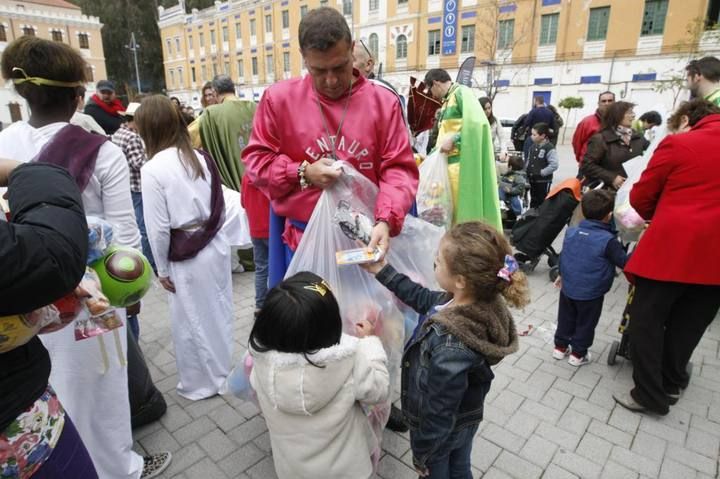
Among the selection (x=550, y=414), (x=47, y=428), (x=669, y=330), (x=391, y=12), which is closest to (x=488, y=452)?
(x=550, y=414)

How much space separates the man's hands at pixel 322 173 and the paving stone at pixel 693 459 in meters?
2.48

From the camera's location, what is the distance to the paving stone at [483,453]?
2436mm

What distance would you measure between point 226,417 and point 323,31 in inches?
93.5

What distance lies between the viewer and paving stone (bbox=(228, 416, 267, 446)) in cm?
265

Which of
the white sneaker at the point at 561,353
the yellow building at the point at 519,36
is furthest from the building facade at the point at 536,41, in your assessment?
the white sneaker at the point at 561,353

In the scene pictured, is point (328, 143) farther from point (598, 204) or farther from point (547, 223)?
point (547, 223)

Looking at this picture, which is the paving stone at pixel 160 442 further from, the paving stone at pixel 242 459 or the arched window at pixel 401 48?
the arched window at pixel 401 48

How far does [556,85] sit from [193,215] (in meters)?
28.2

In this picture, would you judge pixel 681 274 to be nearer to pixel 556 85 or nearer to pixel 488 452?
pixel 488 452

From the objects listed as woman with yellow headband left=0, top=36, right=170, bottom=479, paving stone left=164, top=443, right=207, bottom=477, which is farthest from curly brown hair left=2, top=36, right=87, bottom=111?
paving stone left=164, top=443, right=207, bottom=477

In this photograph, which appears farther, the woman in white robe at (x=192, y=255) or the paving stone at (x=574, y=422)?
the paving stone at (x=574, y=422)

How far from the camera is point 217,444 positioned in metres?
2.60

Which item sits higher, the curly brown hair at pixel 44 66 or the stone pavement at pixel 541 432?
the curly brown hair at pixel 44 66

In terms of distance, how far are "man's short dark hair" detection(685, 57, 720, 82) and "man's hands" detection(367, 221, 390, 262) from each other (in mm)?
3434
